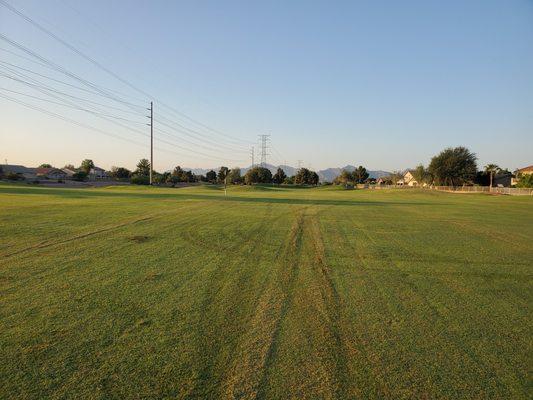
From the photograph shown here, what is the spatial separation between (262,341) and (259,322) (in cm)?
55

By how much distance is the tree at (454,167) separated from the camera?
9075cm

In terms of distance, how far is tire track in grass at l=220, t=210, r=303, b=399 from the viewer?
3.40 m

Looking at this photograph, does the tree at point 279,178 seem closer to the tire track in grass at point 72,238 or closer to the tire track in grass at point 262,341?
the tire track in grass at point 72,238

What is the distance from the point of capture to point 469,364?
387cm

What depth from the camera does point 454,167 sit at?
297 ft

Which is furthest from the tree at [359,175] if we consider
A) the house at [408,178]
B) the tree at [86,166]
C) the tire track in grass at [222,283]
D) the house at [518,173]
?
the tire track in grass at [222,283]

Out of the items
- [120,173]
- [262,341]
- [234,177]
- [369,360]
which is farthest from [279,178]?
[369,360]

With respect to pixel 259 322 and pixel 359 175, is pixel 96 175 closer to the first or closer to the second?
pixel 359 175

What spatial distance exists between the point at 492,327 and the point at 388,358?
6.26 ft

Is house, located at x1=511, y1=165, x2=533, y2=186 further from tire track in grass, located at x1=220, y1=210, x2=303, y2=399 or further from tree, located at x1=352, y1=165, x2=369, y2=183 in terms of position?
tire track in grass, located at x1=220, y1=210, x2=303, y2=399

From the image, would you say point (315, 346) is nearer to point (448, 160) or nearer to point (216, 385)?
point (216, 385)

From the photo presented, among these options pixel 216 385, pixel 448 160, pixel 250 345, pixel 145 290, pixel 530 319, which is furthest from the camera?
pixel 448 160

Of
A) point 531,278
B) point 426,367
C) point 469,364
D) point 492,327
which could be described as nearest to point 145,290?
point 426,367

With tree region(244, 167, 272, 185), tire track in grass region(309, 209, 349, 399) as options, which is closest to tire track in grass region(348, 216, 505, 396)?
tire track in grass region(309, 209, 349, 399)
